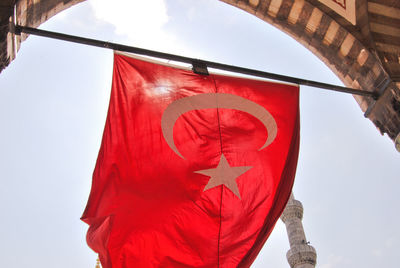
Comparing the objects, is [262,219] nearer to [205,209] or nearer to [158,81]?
[205,209]

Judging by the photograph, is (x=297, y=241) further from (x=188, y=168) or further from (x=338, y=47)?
(x=188, y=168)

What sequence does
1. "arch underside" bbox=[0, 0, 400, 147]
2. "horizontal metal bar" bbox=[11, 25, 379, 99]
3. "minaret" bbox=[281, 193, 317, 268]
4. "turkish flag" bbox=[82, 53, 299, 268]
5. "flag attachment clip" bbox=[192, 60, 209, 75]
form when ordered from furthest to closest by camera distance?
1. "minaret" bbox=[281, 193, 317, 268]
2. "arch underside" bbox=[0, 0, 400, 147]
3. "flag attachment clip" bbox=[192, 60, 209, 75]
4. "horizontal metal bar" bbox=[11, 25, 379, 99]
5. "turkish flag" bbox=[82, 53, 299, 268]

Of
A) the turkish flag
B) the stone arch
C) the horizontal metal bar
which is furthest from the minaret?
the turkish flag

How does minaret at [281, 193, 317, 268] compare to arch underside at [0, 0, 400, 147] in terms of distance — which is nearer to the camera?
arch underside at [0, 0, 400, 147]

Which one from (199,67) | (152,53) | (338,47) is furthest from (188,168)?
(338,47)

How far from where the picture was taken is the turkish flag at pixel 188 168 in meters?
3.75

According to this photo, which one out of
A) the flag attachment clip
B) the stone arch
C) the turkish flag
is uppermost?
the stone arch

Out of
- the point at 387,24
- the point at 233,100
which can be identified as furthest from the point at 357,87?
the point at 233,100

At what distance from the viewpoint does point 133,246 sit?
12.0 ft

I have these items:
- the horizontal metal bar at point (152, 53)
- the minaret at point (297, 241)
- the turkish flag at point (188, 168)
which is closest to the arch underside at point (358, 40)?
the horizontal metal bar at point (152, 53)

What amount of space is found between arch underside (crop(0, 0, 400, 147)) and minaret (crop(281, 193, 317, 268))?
35.8ft

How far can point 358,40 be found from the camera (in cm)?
666

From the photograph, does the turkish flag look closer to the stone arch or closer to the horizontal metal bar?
the horizontal metal bar

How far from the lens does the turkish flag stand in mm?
3746
